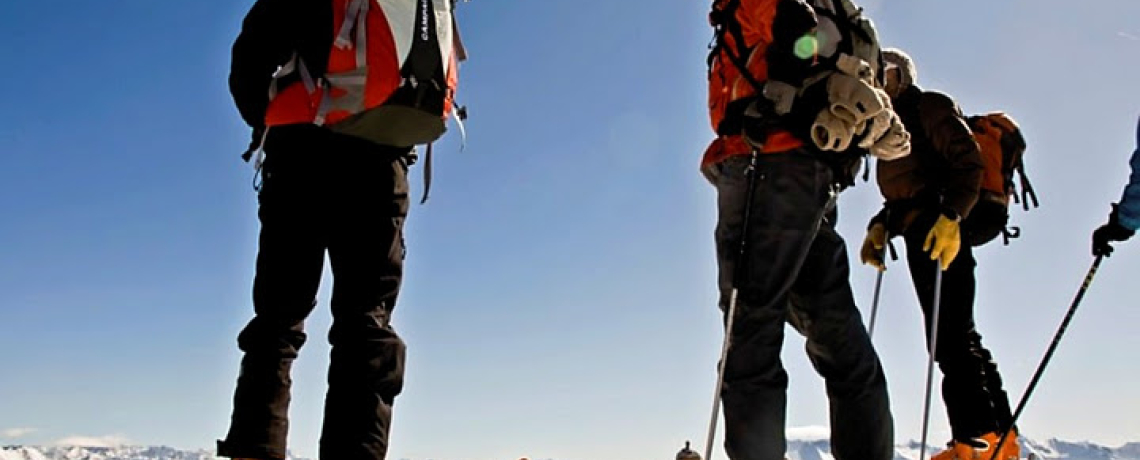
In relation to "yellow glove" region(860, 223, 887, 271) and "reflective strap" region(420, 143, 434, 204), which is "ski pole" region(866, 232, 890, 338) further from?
"reflective strap" region(420, 143, 434, 204)

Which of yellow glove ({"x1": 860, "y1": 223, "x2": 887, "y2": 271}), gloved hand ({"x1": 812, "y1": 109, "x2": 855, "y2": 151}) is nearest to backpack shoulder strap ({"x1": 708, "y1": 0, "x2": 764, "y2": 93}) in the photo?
gloved hand ({"x1": 812, "y1": 109, "x2": 855, "y2": 151})

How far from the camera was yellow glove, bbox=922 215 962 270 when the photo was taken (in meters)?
5.52

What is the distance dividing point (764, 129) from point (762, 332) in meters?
0.93

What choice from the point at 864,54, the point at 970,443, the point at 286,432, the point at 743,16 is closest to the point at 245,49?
the point at 286,432

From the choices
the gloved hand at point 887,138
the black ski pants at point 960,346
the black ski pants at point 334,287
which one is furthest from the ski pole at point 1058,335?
the black ski pants at point 334,287

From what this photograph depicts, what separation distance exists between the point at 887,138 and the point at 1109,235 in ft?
5.92

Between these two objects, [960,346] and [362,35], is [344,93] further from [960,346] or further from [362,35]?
[960,346]

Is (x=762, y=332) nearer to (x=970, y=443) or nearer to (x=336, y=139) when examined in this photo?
(x=336, y=139)

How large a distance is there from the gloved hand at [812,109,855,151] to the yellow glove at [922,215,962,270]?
7.18 ft

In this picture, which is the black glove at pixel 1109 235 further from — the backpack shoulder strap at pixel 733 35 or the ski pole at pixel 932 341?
the backpack shoulder strap at pixel 733 35

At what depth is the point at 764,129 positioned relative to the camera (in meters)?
3.78

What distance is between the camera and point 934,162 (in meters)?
5.92

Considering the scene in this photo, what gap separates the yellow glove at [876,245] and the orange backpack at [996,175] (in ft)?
2.07

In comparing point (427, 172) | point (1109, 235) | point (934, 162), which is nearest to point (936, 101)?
point (934, 162)
